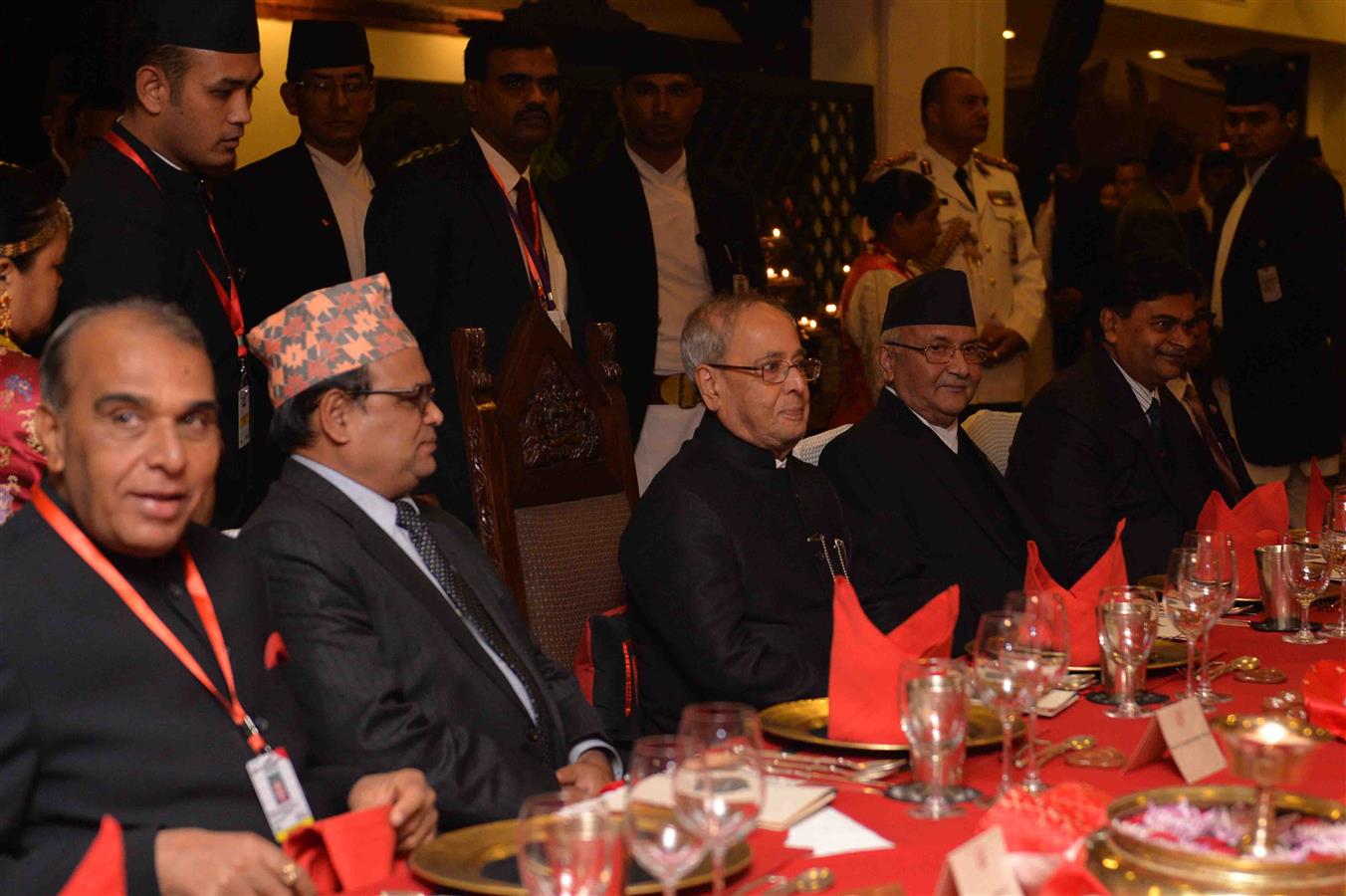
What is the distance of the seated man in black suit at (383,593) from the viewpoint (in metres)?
2.15

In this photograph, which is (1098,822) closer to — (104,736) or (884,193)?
(104,736)

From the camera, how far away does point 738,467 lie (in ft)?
9.69

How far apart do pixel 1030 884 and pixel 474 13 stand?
6128mm

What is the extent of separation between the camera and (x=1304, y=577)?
2.62 m

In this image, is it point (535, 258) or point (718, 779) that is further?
point (535, 258)

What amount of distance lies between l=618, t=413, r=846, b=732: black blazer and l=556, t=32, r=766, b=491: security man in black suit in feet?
4.32

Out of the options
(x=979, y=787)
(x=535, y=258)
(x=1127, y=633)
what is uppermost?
(x=535, y=258)

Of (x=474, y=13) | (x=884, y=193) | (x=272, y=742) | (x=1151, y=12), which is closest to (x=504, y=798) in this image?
(x=272, y=742)

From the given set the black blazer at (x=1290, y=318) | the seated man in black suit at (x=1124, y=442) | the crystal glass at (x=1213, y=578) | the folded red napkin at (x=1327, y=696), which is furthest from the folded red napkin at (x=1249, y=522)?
the black blazer at (x=1290, y=318)

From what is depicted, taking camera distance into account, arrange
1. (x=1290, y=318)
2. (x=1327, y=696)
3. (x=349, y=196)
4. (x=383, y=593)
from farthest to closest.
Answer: (x=1290, y=318)
(x=349, y=196)
(x=383, y=593)
(x=1327, y=696)

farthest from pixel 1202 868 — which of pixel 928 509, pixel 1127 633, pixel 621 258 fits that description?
pixel 621 258

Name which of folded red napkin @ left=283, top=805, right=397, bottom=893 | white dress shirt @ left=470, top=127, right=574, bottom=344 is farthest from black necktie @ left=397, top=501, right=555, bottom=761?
white dress shirt @ left=470, top=127, right=574, bottom=344

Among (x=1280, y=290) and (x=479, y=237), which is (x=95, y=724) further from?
(x=1280, y=290)

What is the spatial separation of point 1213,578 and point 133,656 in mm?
1429
